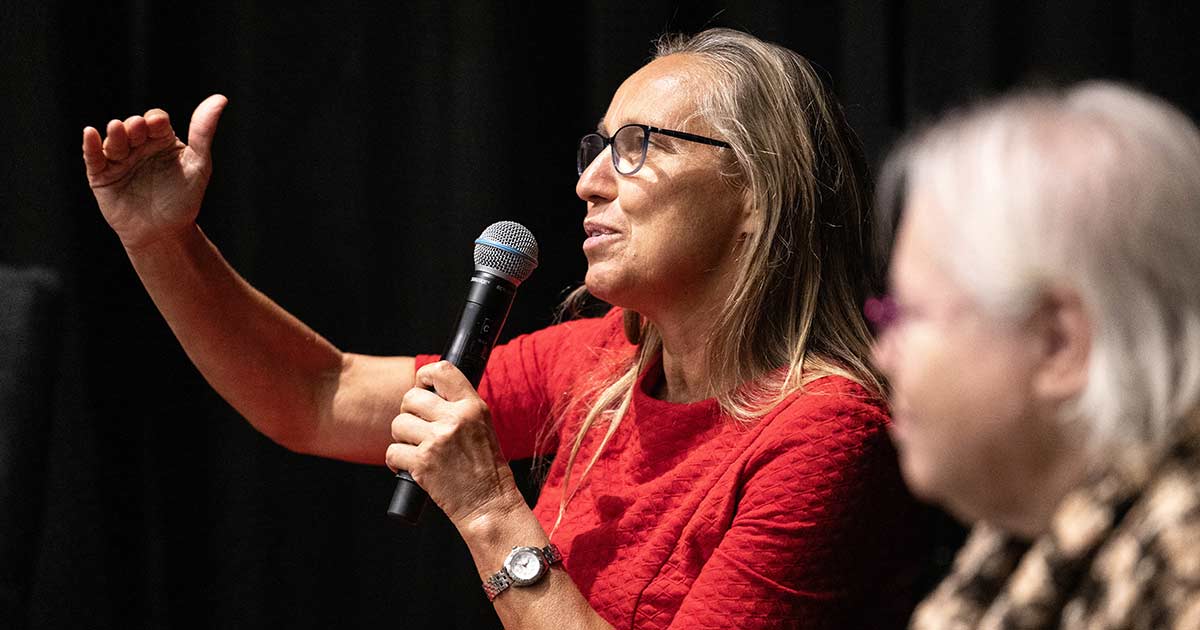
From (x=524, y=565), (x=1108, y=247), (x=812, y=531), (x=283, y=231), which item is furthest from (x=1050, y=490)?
(x=283, y=231)

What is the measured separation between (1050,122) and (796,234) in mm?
719

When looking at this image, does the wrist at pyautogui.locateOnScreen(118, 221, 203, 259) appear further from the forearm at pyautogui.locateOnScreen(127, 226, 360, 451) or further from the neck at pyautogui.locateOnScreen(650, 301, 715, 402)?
the neck at pyautogui.locateOnScreen(650, 301, 715, 402)

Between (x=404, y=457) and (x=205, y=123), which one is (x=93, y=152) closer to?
(x=205, y=123)

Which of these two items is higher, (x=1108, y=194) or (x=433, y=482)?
(x=1108, y=194)

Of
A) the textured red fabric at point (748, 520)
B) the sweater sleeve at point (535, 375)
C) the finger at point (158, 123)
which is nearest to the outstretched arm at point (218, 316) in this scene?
the finger at point (158, 123)

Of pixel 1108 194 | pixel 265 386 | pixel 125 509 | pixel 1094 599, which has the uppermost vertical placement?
pixel 1108 194

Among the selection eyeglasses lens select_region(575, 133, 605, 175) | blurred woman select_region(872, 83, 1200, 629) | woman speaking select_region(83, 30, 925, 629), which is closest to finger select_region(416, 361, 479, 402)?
woman speaking select_region(83, 30, 925, 629)

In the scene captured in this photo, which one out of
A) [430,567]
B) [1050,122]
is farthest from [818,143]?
[430,567]

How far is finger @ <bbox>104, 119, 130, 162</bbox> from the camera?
1571 millimetres

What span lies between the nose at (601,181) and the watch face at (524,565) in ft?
1.53

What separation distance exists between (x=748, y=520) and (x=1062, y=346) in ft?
2.07

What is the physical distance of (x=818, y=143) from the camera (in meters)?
1.59

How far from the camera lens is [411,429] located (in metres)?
1.44

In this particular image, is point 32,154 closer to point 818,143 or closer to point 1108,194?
point 818,143
